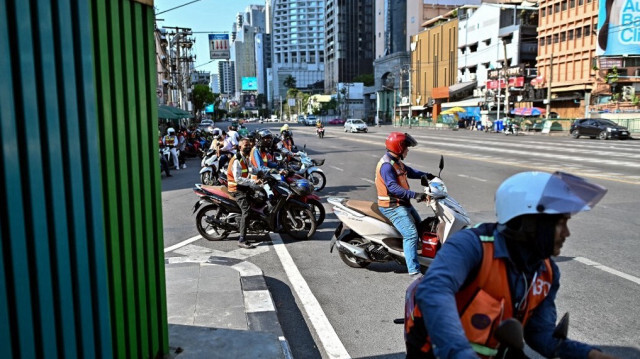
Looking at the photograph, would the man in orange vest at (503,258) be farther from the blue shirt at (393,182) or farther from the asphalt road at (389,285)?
the blue shirt at (393,182)

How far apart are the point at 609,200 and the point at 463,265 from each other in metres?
10.6

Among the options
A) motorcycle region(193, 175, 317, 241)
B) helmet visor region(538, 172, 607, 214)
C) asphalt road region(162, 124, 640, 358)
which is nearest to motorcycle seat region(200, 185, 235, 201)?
motorcycle region(193, 175, 317, 241)

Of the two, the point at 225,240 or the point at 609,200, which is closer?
the point at 225,240

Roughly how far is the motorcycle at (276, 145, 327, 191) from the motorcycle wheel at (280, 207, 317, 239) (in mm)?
3916

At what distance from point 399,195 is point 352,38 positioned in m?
158

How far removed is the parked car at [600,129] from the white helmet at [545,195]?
→ 1442 inches

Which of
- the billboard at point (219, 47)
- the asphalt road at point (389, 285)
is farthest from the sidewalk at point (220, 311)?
the billboard at point (219, 47)

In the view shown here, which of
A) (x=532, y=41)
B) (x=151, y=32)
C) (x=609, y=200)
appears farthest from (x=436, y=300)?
(x=532, y=41)

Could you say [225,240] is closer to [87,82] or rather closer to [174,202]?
[174,202]

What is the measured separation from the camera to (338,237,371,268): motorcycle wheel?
6.57m

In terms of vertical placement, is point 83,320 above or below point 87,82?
below

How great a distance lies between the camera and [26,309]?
248cm

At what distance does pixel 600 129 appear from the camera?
34688mm

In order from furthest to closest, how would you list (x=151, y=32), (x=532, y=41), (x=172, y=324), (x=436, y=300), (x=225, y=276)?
(x=532, y=41) → (x=225, y=276) → (x=172, y=324) → (x=151, y=32) → (x=436, y=300)
